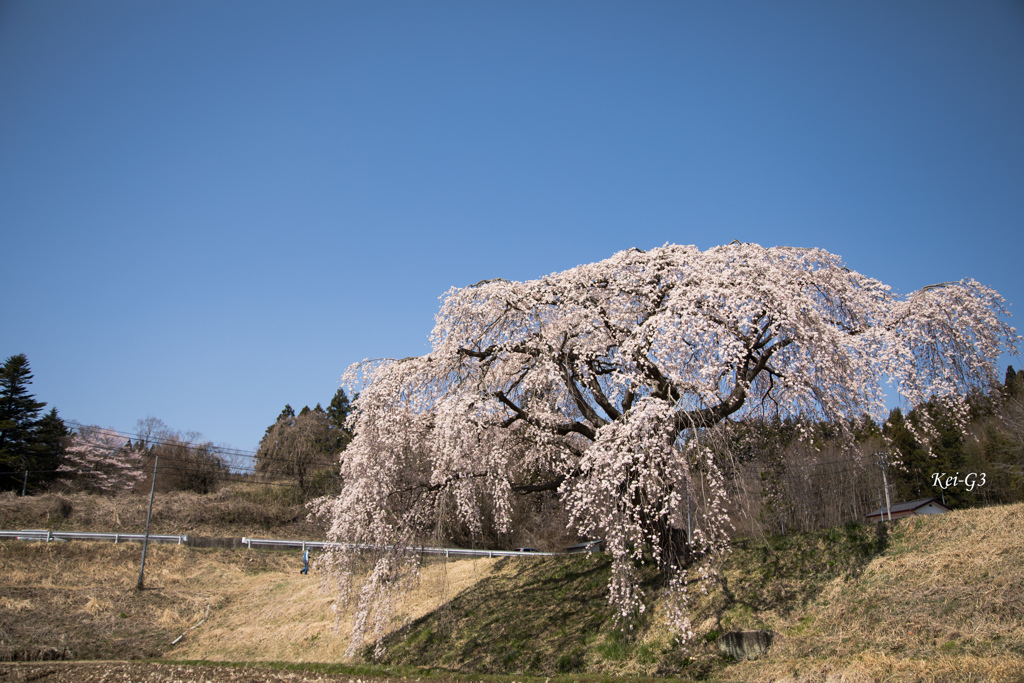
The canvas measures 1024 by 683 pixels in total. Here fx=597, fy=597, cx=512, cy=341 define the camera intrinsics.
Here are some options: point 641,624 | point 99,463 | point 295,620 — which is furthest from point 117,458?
point 641,624

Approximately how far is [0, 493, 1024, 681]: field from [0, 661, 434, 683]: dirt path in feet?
0.80

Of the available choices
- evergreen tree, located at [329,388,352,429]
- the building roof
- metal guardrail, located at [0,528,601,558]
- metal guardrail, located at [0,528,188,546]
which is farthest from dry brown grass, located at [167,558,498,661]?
evergreen tree, located at [329,388,352,429]

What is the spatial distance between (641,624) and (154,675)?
357 inches

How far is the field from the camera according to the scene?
26.0 ft

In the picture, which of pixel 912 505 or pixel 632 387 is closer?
pixel 632 387

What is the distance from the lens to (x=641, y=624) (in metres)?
11.2

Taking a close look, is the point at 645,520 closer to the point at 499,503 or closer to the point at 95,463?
the point at 499,503

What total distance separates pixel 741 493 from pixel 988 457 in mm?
18394

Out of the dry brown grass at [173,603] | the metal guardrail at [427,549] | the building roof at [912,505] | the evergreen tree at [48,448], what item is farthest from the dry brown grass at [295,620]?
the evergreen tree at [48,448]

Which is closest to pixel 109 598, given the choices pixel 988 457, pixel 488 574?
pixel 488 574

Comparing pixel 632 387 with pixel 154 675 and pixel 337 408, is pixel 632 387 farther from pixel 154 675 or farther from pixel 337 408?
pixel 337 408

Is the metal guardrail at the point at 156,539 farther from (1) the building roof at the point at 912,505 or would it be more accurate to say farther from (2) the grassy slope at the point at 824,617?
(1) the building roof at the point at 912,505

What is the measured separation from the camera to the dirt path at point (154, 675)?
33.1 ft

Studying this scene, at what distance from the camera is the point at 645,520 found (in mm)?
10531
